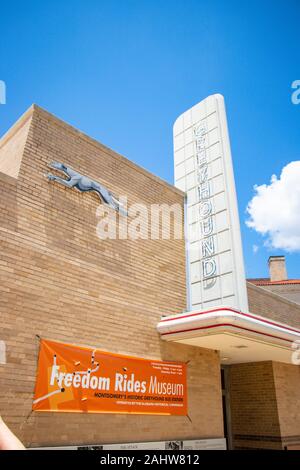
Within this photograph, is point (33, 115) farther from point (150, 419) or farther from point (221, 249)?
point (150, 419)

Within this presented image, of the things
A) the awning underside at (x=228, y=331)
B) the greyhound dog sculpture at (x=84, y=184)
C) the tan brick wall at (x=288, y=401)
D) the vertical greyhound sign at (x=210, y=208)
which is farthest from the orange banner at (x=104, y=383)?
the tan brick wall at (x=288, y=401)

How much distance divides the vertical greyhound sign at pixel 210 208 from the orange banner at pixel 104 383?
7.29ft

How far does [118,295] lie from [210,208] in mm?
3885

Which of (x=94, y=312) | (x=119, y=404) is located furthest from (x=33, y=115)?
(x=119, y=404)

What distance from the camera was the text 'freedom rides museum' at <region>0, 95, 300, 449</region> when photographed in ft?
23.8

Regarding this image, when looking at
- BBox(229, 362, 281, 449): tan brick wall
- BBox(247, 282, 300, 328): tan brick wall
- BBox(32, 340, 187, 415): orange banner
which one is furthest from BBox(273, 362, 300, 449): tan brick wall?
BBox(32, 340, 187, 415): orange banner

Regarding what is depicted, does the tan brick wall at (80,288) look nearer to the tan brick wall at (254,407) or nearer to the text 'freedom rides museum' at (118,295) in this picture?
the text 'freedom rides museum' at (118,295)

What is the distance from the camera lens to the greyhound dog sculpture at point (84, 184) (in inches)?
347

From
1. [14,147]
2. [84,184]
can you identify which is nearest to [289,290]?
[84,184]

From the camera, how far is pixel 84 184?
9273mm

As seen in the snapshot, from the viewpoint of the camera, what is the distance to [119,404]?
8.23 metres

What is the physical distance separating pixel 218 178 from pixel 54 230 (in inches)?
205

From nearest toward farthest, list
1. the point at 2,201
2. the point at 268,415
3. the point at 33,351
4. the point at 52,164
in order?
1. the point at 33,351
2. the point at 2,201
3. the point at 52,164
4. the point at 268,415

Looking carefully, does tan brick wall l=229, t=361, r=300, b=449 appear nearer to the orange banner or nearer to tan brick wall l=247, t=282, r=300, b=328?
tan brick wall l=247, t=282, r=300, b=328
